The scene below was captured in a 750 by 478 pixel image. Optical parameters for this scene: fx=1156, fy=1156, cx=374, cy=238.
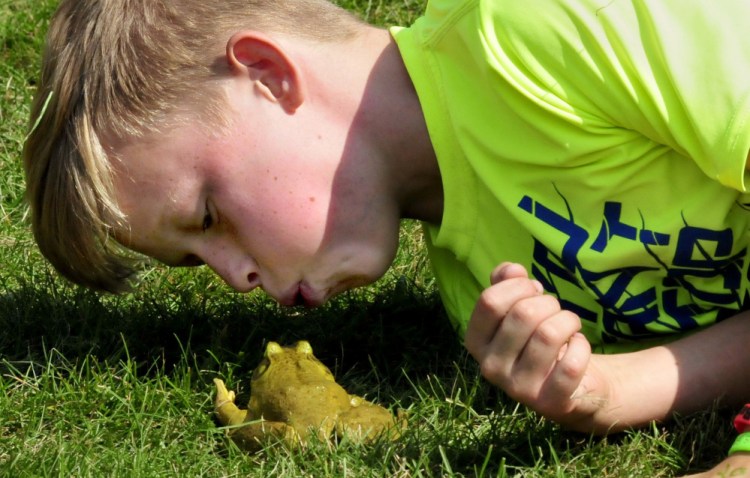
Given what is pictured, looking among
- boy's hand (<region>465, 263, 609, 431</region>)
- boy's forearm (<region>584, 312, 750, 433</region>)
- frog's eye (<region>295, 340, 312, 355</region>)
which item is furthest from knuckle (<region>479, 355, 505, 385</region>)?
frog's eye (<region>295, 340, 312, 355</region>)

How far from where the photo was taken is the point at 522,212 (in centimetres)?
271

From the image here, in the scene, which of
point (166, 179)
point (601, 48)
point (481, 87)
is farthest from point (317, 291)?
point (601, 48)

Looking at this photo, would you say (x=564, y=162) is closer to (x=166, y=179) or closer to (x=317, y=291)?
(x=317, y=291)

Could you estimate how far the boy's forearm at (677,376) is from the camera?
2.44m

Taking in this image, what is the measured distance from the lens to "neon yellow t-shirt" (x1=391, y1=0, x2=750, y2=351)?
2.39 meters

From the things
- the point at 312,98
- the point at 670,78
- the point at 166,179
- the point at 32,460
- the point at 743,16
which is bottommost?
the point at 32,460

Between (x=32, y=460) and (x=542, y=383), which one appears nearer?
(x=542, y=383)

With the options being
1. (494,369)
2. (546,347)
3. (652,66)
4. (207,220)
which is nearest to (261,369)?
(207,220)

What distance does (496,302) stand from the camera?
7.19ft

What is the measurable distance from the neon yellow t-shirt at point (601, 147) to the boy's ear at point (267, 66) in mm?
286

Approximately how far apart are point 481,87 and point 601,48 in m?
0.34

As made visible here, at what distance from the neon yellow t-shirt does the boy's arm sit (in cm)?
17

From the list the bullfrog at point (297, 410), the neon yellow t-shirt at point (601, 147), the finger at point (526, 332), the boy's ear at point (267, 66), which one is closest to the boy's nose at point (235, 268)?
the bullfrog at point (297, 410)

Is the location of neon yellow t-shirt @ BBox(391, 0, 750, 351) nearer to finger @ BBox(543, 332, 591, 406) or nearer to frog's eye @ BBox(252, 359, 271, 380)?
finger @ BBox(543, 332, 591, 406)
